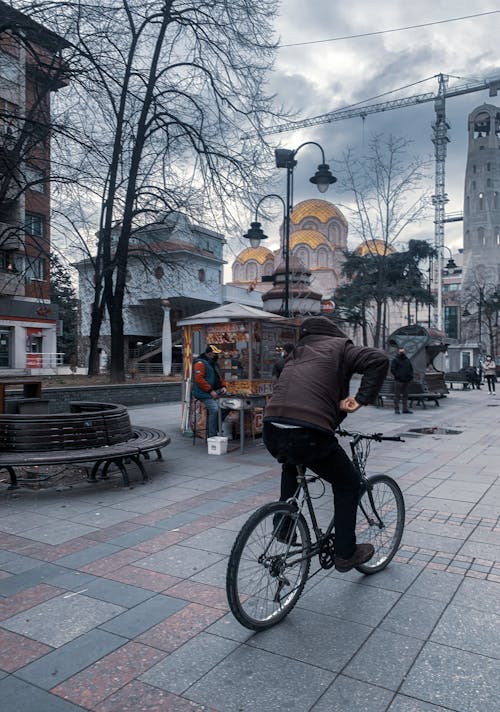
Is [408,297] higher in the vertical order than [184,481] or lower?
higher

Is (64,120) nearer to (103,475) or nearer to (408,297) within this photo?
(103,475)

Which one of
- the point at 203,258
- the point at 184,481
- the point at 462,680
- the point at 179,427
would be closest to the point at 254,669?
the point at 462,680

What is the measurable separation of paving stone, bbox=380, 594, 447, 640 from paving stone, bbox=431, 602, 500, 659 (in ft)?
0.17

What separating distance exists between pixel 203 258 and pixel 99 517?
3633cm

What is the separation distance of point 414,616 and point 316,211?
226 feet

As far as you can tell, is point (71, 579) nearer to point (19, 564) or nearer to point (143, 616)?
point (19, 564)

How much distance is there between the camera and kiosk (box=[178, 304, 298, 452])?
417 inches

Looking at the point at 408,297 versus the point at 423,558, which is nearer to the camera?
the point at 423,558

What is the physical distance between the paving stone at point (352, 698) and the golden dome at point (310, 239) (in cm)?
6349

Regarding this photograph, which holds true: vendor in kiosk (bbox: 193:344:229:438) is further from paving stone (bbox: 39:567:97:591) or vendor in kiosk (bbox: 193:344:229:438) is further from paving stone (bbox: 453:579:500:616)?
paving stone (bbox: 453:579:500:616)

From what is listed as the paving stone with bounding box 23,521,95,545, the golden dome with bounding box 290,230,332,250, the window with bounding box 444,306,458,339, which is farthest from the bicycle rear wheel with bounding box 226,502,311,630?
the window with bounding box 444,306,458,339

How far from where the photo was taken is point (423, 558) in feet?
14.8

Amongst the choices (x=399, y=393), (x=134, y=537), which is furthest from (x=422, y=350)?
(x=134, y=537)

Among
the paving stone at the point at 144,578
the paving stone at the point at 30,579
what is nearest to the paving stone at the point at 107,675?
the paving stone at the point at 144,578
